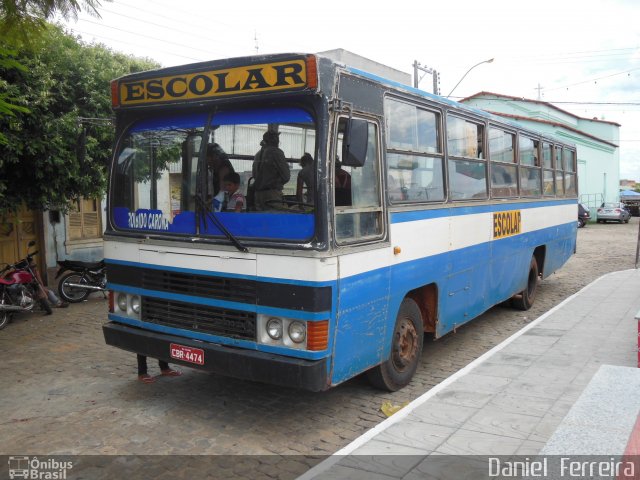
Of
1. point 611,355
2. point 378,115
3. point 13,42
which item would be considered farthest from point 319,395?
point 13,42

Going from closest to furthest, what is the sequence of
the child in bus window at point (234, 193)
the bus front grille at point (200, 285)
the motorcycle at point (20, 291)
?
the bus front grille at point (200, 285) → the child in bus window at point (234, 193) → the motorcycle at point (20, 291)

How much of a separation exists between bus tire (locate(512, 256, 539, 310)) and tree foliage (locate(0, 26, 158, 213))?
6954 mm

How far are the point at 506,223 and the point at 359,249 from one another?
13.9 ft

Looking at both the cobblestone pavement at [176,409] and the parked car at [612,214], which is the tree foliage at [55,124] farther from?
the parked car at [612,214]

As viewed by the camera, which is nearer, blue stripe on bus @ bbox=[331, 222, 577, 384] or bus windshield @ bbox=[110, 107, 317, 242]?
bus windshield @ bbox=[110, 107, 317, 242]

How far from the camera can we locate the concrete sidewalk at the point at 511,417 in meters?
3.71

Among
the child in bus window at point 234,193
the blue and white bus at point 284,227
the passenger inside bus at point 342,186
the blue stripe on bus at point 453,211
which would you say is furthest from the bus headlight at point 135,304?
A: the blue stripe on bus at point 453,211

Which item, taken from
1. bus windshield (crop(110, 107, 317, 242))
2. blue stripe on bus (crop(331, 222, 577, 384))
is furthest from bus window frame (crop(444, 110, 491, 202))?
bus windshield (crop(110, 107, 317, 242))

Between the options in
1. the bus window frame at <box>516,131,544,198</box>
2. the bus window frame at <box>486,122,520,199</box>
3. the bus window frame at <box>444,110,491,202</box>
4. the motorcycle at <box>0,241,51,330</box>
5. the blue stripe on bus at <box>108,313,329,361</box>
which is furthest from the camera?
the bus window frame at <box>516,131,544,198</box>

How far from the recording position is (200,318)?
4660mm

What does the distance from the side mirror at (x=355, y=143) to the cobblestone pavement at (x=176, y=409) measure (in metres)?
2.20

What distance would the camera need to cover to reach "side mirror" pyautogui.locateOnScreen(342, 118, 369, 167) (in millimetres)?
4195

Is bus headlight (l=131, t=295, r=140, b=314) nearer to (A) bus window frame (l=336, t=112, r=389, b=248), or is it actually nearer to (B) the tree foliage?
(A) bus window frame (l=336, t=112, r=389, b=248)

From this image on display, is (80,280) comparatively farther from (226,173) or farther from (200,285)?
(226,173)
